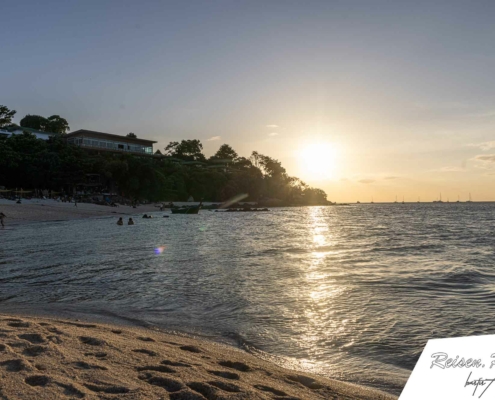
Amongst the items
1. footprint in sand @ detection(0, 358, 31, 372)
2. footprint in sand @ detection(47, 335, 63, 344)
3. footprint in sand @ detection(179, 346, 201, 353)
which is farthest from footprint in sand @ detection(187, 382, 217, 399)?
footprint in sand @ detection(47, 335, 63, 344)

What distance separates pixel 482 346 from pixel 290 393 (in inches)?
96.8

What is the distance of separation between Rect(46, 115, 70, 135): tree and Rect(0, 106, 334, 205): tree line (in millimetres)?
27263

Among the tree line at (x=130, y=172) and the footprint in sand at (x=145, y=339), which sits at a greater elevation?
the tree line at (x=130, y=172)

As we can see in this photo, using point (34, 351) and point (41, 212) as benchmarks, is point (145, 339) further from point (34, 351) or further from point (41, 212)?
point (41, 212)

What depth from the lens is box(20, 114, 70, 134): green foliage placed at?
111 metres

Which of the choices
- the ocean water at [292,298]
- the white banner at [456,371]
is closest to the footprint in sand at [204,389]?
the ocean water at [292,298]

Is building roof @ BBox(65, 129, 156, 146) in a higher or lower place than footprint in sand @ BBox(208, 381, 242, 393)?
higher

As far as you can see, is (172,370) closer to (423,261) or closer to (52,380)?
(52,380)

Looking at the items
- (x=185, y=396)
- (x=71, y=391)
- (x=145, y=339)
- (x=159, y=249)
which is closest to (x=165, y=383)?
(x=185, y=396)

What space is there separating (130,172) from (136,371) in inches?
3426

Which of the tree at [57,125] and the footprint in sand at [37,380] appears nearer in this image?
the footprint in sand at [37,380]

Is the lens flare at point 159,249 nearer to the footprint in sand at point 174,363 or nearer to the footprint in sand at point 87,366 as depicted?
the footprint in sand at point 174,363

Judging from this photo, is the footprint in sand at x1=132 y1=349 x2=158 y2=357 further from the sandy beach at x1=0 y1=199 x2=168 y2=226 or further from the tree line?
the tree line

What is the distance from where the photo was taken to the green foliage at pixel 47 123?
11056cm
